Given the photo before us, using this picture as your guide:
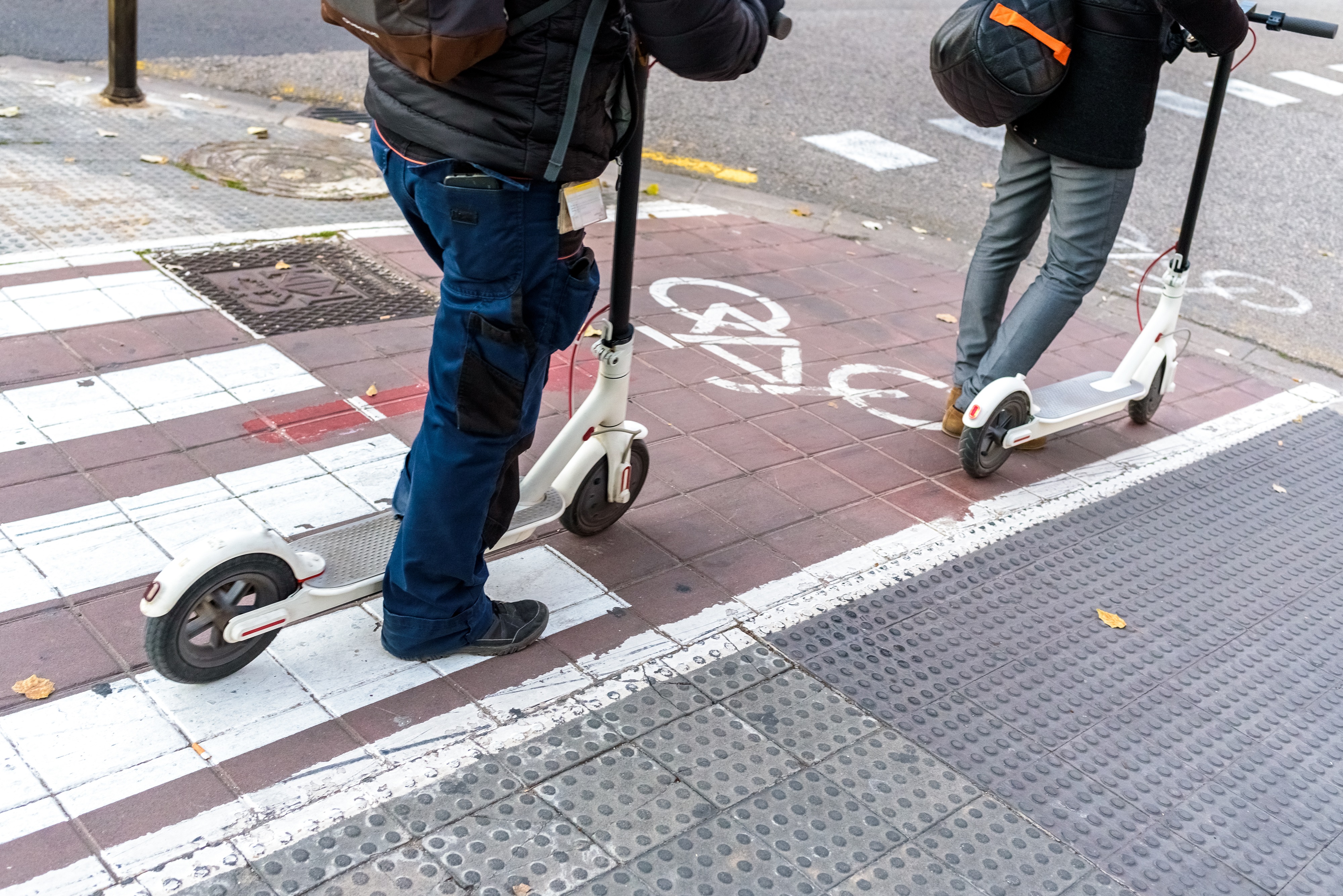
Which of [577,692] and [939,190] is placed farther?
[939,190]

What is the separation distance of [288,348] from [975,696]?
9.11ft

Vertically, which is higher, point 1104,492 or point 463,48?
point 463,48

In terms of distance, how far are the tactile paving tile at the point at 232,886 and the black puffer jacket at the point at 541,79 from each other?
4.84 ft

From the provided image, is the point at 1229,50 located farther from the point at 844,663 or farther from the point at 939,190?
the point at 939,190

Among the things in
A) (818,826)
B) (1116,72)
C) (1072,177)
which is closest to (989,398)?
(1072,177)

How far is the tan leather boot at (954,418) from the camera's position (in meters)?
4.66

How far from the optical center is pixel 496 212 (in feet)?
8.53

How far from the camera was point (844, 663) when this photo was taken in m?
3.29

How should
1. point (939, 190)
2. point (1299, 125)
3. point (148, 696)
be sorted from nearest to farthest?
1. point (148, 696)
2. point (939, 190)
3. point (1299, 125)

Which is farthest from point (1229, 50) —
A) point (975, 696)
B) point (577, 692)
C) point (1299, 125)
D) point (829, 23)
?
point (829, 23)

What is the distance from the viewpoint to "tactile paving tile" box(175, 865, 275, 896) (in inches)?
91.7

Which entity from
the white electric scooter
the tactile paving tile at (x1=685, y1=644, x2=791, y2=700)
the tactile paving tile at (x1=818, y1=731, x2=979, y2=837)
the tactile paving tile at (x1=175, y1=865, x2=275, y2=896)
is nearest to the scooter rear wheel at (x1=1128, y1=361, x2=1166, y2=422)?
the white electric scooter

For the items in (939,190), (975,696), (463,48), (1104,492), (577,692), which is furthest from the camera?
(939,190)

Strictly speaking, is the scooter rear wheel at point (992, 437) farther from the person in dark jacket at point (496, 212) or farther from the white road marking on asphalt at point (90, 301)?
the white road marking on asphalt at point (90, 301)
